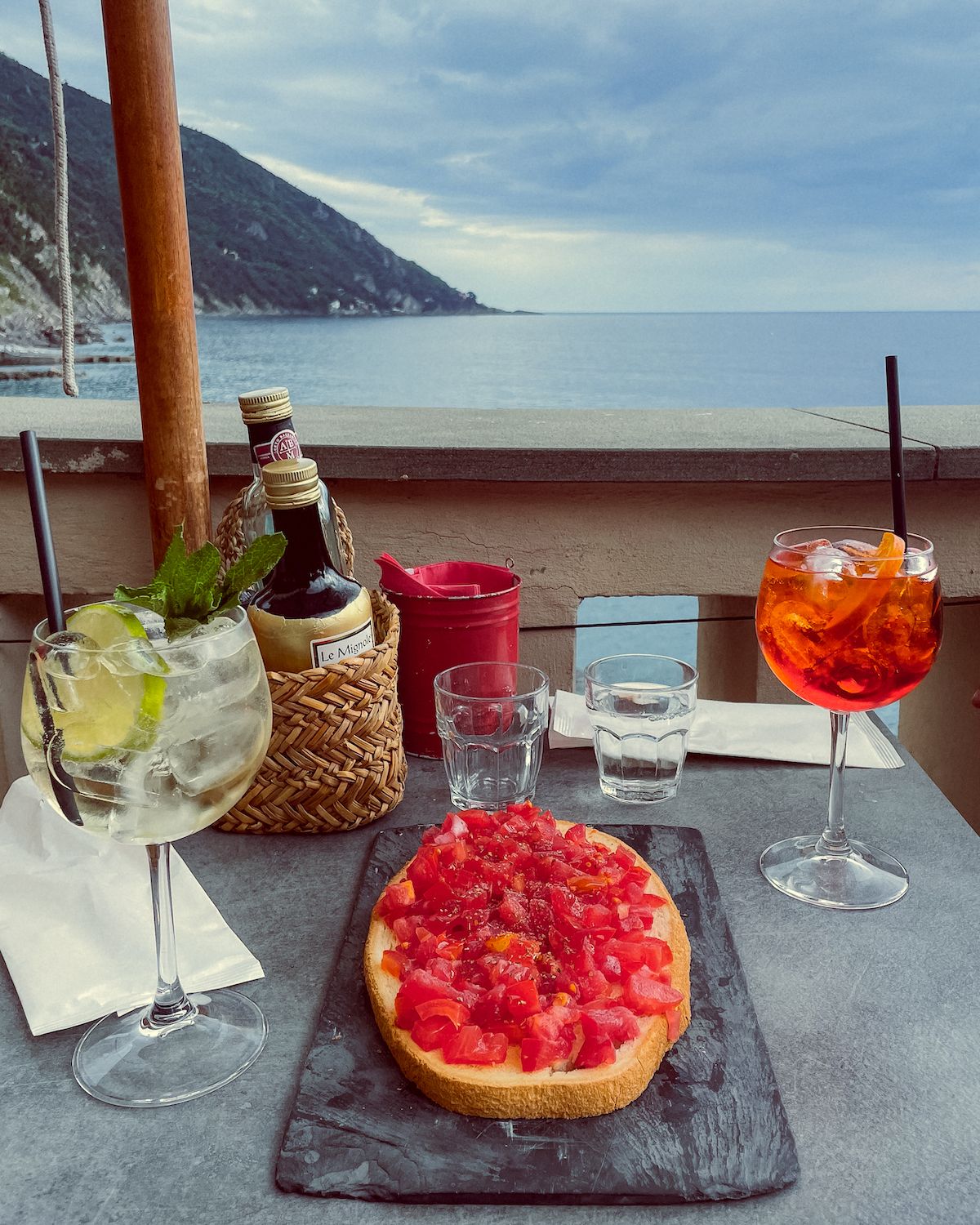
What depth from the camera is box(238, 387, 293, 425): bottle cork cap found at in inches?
45.1

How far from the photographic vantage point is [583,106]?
2023cm

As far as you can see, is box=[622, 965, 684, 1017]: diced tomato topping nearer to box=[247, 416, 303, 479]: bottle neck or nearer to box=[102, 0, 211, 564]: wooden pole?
box=[247, 416, 303, 479]: bottle neck

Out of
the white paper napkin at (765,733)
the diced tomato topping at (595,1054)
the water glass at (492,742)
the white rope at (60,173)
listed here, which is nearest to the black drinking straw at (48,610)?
the diced tomato topping at (595,1054)

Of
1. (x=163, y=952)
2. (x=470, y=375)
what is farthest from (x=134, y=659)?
(x=470, y=375)

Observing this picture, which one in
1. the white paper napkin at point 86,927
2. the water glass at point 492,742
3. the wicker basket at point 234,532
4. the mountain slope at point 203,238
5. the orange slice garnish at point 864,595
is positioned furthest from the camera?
the mountain slope at point 203,238

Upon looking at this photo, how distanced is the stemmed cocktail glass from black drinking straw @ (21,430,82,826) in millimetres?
677

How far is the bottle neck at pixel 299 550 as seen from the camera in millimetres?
1085

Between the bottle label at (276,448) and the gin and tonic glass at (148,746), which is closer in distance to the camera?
the gin and tonic glass at (148,746)

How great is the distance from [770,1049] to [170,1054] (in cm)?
46

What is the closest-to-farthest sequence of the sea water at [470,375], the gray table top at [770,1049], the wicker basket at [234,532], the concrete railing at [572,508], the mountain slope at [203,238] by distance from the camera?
the gray table top at [770,1049] → the wicker basket at [234,532] → the mountain slope at [203,238] → the concrete railing at [572,508] → the sea water at [470,375]

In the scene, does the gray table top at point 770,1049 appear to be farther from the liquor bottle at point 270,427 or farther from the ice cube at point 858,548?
the liquor bottle at point 270,427

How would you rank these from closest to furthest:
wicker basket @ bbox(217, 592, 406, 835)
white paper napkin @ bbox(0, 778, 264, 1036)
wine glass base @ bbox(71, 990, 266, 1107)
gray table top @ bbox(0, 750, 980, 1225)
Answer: gray table top @ bbox(0, 750, 980, 1225), wine glass base @ bbox(71, 990, 266, 1107), white paper napkin @ bbox(0, 778, 264, 1036), wicker basket @ bbox(217, 592, 406, 835)

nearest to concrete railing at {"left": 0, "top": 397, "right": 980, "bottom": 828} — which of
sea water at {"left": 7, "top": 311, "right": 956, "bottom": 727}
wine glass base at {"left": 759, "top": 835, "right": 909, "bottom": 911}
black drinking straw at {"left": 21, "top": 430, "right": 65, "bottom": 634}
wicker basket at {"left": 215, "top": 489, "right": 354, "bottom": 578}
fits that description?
Answer: sea water at {"left": 7, "top": 311, "right": 956, "bottom": 727}

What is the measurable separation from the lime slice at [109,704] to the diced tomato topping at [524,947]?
29 centimetres
